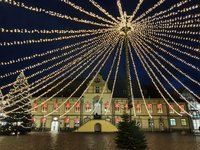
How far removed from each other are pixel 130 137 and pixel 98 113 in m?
21.5

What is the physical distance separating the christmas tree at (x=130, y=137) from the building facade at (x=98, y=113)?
20.3m

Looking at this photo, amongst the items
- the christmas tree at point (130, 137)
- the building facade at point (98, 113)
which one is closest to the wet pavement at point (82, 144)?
the christmas tree at point (130, 137)

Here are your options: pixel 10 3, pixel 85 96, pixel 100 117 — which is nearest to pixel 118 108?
pixel 100 117

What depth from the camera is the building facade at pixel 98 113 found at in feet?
98.5

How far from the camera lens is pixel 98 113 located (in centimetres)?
3020

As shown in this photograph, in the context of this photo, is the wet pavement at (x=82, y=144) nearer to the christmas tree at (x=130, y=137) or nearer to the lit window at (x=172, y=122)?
the christmas tree at (x=130, y=137)

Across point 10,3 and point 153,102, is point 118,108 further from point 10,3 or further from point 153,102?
point 10,3

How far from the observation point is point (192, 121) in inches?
1241

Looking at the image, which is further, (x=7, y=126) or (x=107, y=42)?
(x=7, y=126)

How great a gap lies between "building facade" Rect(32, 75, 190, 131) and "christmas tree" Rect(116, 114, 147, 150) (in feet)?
66.7

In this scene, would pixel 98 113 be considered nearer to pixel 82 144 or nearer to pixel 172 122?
pixel 172 122

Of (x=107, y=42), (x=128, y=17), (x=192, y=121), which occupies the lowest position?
(x=192, y=121)

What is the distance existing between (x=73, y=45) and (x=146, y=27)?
4.48 meters

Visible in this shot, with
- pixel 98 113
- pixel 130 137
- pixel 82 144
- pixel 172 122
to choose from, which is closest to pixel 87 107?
pixel 98 113
